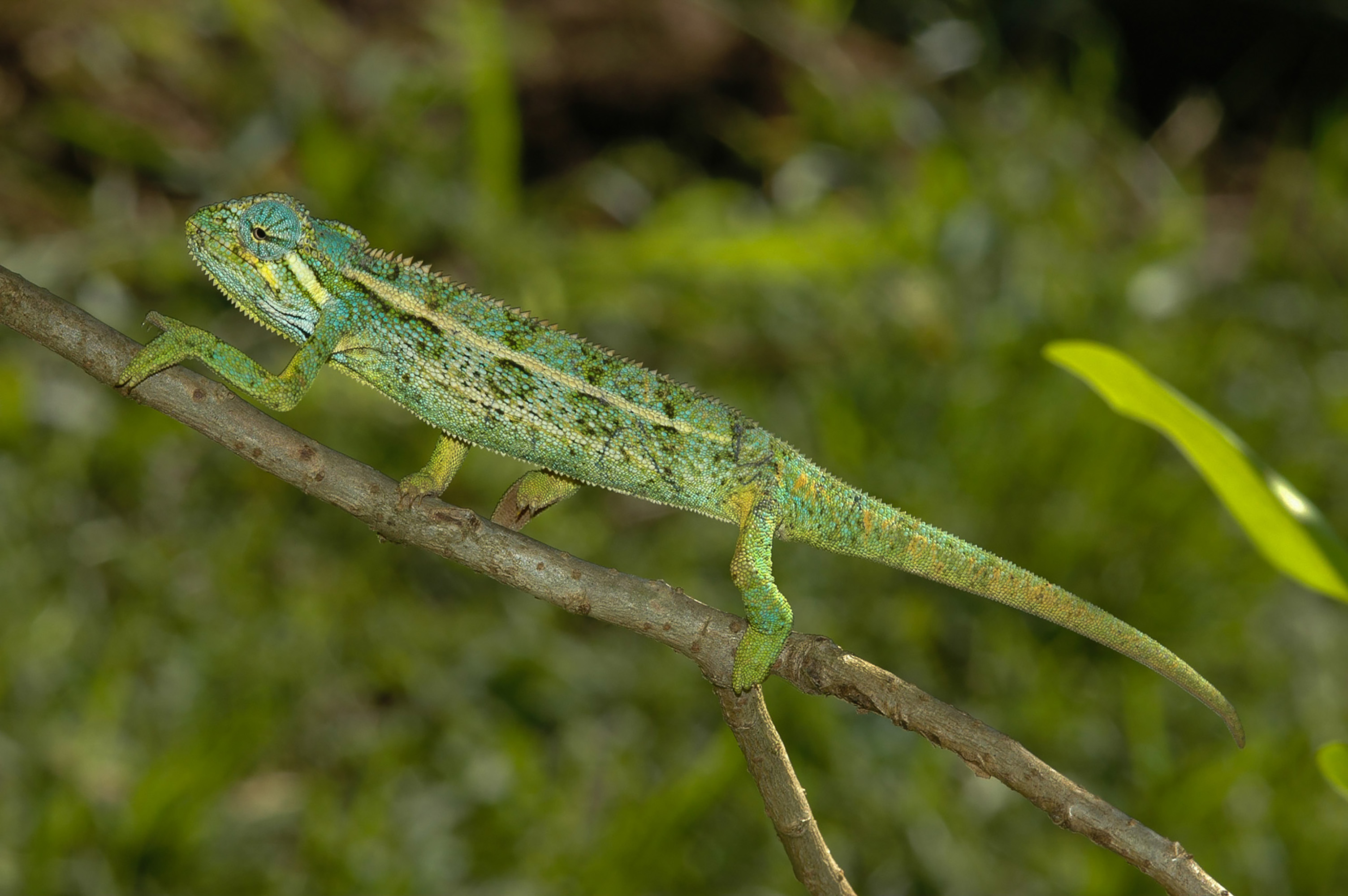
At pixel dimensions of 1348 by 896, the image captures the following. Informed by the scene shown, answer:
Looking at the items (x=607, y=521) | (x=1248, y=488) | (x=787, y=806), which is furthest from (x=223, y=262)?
(x=607, y=521)

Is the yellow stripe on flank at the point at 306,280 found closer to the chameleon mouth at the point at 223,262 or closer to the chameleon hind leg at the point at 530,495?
the chameleon mouth at the point at 223,262

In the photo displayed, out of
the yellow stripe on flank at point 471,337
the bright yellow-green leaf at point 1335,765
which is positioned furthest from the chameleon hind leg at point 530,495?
the bright yellow-green leaf at point 1335,765

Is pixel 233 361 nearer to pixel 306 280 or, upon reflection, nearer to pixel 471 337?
pixel 306 280

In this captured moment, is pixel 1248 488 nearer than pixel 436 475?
Yes

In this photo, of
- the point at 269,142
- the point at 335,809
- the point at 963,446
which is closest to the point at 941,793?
the point at 963,446

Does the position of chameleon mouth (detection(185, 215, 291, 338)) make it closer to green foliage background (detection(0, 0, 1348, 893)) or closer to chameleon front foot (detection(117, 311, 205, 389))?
chameleon front foot (detection(117, 311, 205, 389))
